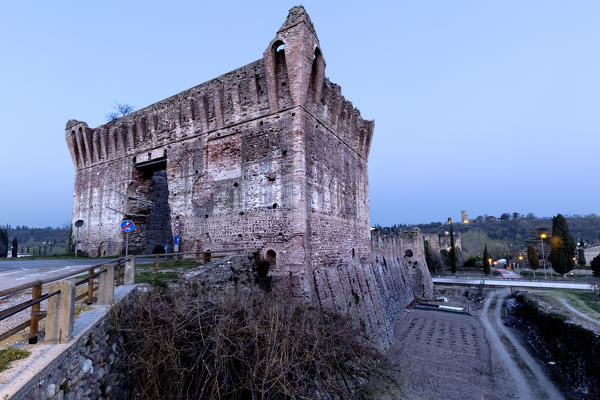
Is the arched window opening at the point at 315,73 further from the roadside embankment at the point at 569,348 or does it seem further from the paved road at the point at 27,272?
the roadside embankment at the point at 569,348

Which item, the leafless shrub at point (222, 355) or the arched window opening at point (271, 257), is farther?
the arched window opening at point (271, 257)

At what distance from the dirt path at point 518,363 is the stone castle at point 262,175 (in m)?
5.15

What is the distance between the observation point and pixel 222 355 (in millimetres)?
4758

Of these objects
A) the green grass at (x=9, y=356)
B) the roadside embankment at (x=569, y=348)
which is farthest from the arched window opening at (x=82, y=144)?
the roadside embankment at (x=569, y=348)

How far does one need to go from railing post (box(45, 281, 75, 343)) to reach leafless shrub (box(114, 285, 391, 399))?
130 cm

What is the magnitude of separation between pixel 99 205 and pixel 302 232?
1289 cm

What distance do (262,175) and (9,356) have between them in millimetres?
8202

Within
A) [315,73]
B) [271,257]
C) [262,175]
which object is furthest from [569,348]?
[315,73]

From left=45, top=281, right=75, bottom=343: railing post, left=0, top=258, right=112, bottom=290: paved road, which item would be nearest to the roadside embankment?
left=45, top=281, right=75, bottom=343: railing post

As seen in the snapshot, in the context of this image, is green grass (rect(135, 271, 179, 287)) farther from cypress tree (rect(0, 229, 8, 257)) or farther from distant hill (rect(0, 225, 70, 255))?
distant hill (rect(0, 225, 70, 255))

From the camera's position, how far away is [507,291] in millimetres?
26578

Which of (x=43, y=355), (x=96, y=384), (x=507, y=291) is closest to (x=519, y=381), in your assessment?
(x=96, y=384)

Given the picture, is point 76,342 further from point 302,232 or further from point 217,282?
point 302,232

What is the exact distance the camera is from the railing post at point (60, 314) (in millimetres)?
3805
